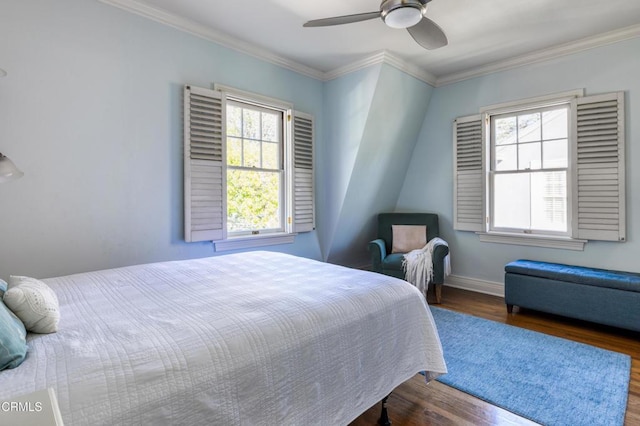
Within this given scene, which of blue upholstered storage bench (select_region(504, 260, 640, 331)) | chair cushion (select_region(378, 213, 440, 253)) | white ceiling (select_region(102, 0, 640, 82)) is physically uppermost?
white ceiling (select_region(102, 0, 640, 82))

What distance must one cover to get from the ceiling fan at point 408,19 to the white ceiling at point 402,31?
1.49 ft

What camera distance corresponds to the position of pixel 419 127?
4453 millimetres

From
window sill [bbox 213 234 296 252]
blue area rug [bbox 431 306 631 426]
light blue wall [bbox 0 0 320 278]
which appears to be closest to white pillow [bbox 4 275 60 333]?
light blue wall [bbox 0 0 320 278]

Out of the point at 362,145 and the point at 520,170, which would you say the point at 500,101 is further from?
the point at 362,145

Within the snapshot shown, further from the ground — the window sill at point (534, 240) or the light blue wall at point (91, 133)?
the light blue wall at point (91, 133)

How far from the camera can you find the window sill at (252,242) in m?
3.15

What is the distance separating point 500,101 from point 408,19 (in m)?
2.35

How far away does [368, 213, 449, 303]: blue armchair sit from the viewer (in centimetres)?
360

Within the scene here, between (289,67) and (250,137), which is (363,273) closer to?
(250,137)

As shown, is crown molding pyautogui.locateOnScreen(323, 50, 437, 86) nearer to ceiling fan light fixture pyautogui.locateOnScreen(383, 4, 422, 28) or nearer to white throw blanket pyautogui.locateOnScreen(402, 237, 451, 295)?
ceiling fan light fixture pyautogui.locateOnScreen(383, 4, 422, 28)

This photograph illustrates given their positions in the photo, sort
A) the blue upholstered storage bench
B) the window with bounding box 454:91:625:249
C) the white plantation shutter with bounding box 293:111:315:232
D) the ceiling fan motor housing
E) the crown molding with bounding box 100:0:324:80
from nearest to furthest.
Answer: the ceiling fan motor housing, the crown molding with bounding box 100:0:324:80, the blue upholstered storage bench, the window with bounding box 454:91:625:249, the white plantation shutter with bounding box 293:111:315:232

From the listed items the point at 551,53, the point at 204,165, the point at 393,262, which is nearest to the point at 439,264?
the point at 393,262

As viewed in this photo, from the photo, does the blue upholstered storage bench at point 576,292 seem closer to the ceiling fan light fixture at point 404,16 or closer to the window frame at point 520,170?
the window frame at point 520,170

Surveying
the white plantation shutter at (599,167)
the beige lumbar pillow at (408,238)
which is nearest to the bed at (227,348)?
the beige lumbar pillow at (408,238)
